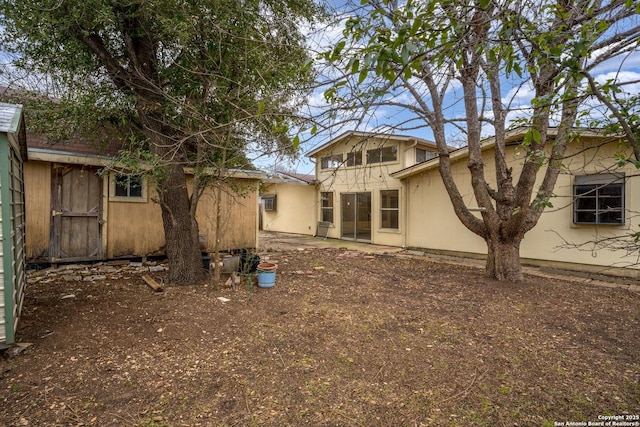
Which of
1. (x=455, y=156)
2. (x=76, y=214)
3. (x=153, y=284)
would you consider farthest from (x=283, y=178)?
(x=455, y=156)

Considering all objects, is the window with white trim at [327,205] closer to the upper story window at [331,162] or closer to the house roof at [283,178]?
the house roof at [283,178]

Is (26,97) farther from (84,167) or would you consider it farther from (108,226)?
(108,226)

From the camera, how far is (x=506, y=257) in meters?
6.10

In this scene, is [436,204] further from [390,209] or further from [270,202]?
[270,202]

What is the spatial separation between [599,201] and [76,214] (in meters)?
10.7

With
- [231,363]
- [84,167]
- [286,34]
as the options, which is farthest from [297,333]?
[84,167]

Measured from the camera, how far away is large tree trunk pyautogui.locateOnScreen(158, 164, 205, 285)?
17.6 feet

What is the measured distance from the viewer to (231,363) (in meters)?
3.01

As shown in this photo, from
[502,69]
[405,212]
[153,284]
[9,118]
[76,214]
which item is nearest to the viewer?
[502,69]

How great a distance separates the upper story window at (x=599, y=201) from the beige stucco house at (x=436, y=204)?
0.05 feet

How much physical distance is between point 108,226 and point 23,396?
5.28m

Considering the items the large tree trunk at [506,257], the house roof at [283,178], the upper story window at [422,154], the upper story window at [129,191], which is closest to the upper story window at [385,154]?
the upper story window at [422,154]

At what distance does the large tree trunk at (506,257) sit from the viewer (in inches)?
238

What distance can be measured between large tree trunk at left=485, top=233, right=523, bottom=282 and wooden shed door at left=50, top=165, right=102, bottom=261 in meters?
8.10
